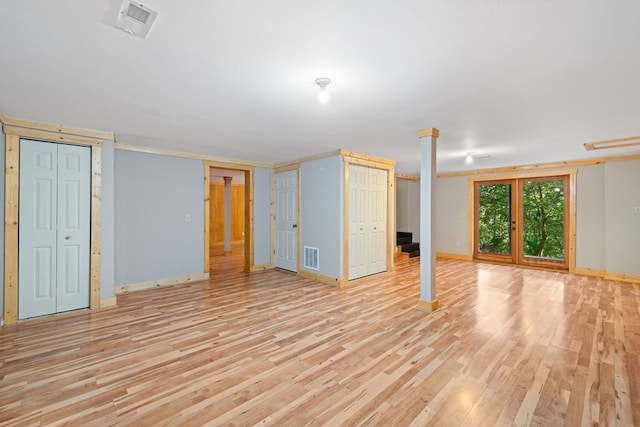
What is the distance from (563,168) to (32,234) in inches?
368


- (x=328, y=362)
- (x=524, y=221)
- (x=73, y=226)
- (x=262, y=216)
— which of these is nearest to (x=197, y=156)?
(x=262, y=216)

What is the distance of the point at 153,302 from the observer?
4.19 m

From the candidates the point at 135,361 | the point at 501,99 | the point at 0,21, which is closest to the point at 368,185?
the point at 501,99

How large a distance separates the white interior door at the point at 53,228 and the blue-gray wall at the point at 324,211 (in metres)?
3.43

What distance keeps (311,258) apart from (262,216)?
158cm

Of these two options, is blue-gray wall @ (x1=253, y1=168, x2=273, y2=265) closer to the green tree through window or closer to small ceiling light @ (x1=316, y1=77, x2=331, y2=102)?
small ceiling light @ (x1=316, y1=77, x2=331, y2=102)

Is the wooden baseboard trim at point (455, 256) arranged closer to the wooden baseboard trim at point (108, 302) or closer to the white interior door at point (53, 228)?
the wooden baseboard trim at point (108, 302)

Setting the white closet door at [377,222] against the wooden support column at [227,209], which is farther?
the wooden support column at [227,209]

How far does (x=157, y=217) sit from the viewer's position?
16.6 feet

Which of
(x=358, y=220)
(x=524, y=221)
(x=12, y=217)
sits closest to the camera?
(x=12, y=217)

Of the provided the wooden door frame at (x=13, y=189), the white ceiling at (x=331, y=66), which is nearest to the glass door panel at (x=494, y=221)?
the white ceiling at (x=331, y=66)

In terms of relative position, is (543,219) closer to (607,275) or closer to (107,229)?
(607,275)

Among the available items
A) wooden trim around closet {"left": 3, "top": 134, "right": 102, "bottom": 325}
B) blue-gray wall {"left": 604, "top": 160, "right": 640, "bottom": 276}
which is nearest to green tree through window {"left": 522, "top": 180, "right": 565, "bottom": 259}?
blue-gray wall {"left": 604, "top": 160, "right": 640, "bottom": 276}

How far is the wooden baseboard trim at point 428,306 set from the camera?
3758mm
